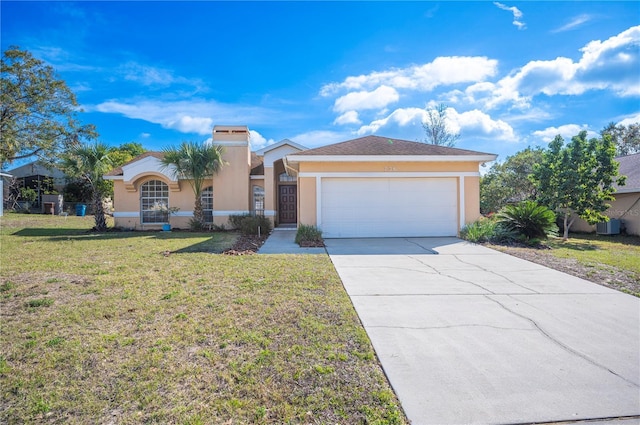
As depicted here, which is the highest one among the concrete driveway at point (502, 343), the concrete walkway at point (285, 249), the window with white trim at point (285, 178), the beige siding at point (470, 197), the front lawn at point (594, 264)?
the window with white trim at point (285, 178)

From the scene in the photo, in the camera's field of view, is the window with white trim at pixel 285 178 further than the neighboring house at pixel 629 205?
Yes

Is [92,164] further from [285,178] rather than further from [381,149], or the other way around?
[381,149]

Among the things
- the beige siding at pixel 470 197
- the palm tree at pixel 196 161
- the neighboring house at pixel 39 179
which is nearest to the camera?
the beige siding at pixel 470 197

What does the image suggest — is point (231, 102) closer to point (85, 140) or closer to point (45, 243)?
point (45, 243)

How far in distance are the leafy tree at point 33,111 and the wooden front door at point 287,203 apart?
19403 millimetres

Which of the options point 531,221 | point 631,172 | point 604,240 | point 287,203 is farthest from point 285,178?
point 631,172

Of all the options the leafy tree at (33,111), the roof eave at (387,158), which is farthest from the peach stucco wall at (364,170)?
the leafy tree at (33,111)

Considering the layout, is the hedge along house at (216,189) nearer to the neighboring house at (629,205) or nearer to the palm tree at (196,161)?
the palm tree at (196,161)

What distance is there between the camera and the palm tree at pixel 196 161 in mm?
15672

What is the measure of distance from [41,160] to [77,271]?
82.9 ft

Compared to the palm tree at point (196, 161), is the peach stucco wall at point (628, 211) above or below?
below

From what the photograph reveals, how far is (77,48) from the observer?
13781mm

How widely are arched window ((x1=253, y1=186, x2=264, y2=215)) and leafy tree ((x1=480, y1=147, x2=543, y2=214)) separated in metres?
14.3

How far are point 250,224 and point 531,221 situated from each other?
37.2 ft
